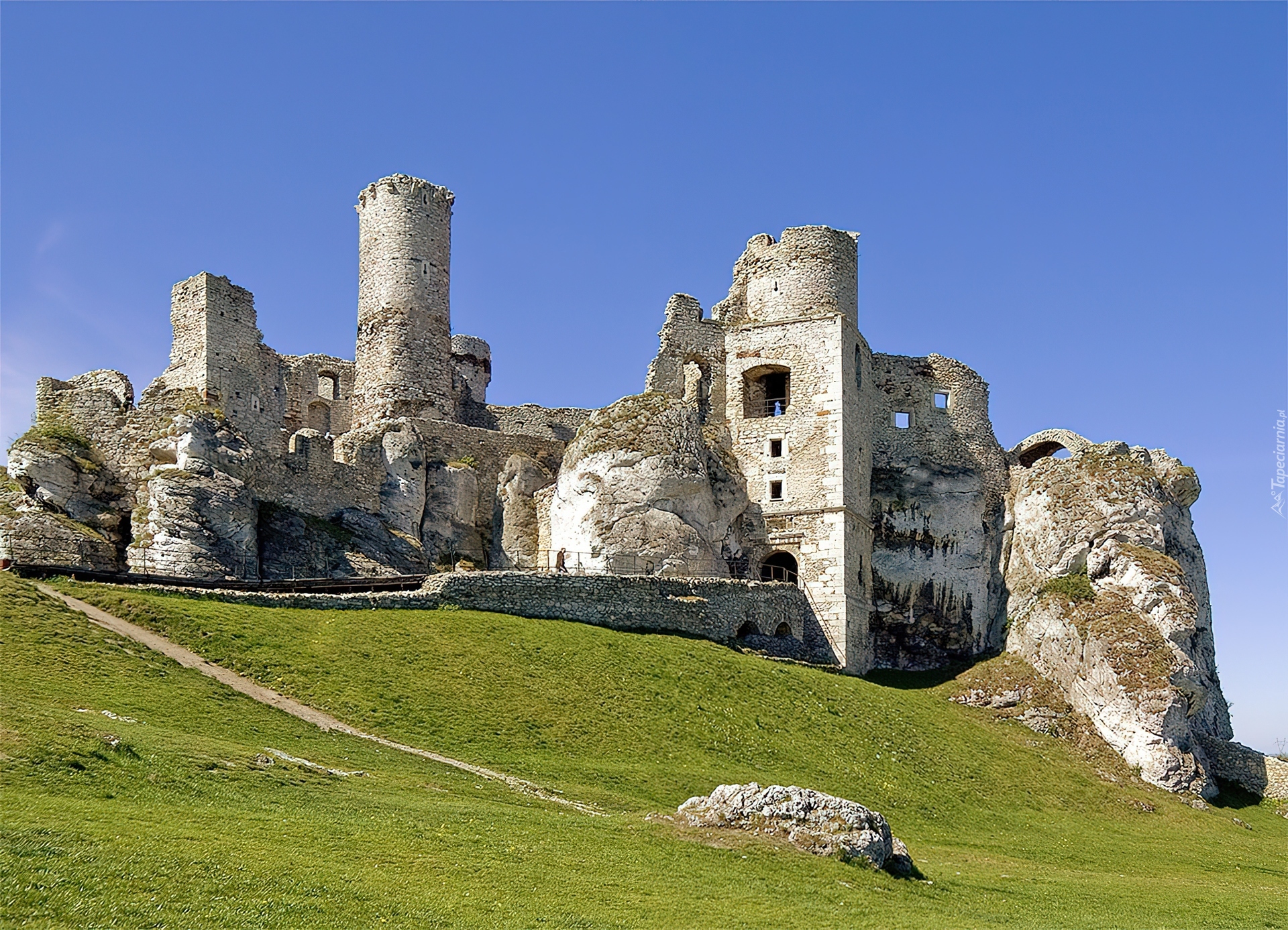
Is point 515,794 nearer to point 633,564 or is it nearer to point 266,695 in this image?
point 266,695

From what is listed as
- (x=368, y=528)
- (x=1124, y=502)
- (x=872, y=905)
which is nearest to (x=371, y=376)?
(x=368, y=528)

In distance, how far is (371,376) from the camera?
6316 centimetres

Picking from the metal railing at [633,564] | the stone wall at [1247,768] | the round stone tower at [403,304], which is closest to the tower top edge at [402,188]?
the round stone tower at [403,304]

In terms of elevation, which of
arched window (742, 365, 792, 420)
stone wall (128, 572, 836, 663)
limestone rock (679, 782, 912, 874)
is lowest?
limestone rock (679, 782, 912, 874)

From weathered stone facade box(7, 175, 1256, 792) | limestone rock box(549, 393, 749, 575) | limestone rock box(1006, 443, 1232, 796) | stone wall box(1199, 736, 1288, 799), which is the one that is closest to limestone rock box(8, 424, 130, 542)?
weathered stone facade box(7, 175, 1256, 792)

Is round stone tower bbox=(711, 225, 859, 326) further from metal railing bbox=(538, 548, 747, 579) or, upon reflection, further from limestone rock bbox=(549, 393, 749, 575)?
metal railing bbox=(538, 548, 747, 579)

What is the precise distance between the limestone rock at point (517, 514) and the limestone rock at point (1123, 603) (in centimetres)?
2115

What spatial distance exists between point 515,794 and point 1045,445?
4635 centimetres

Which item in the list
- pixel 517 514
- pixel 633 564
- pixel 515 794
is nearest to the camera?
pixel 515 794

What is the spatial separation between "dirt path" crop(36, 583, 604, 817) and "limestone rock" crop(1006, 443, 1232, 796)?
90.3 feet

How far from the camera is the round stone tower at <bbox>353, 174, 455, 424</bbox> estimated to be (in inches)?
2475

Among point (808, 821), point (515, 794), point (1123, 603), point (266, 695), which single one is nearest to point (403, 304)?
point (266, 695)

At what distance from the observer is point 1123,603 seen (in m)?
54.7

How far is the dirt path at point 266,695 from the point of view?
102 feet
